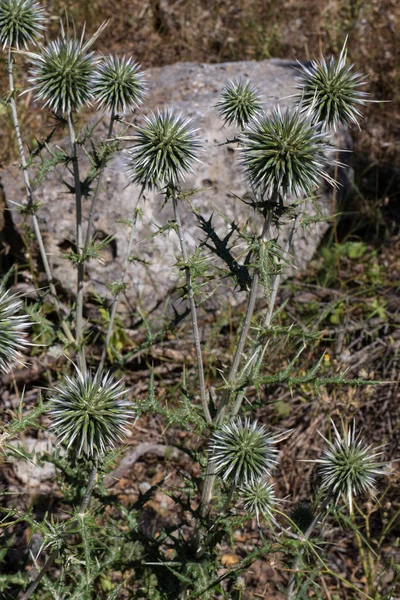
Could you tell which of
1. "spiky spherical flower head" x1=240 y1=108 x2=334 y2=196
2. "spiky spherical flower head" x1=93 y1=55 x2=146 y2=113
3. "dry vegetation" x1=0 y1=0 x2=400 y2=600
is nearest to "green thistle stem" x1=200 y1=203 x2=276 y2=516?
"spiky spherical flower head" x1=240 y1=108 x2=334 y2=196

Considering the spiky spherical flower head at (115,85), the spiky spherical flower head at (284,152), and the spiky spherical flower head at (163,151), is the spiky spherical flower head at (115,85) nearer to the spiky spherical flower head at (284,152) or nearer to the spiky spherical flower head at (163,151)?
the spiky spherical flower head at (163,151)

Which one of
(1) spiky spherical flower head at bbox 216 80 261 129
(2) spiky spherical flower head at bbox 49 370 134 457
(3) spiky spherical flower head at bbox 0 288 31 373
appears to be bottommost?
(2) spiky spherical flower head at bbox 49 370 134 457

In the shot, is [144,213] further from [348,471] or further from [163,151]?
[348,471]

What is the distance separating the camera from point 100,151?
9.50 ft

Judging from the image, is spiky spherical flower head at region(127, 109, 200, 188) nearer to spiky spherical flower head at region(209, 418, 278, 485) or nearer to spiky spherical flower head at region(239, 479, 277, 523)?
spiky spherical flower head at region(209, 418, 278, 485)

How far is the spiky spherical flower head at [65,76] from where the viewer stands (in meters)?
2.84

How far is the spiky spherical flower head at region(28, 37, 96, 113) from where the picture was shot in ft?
9.32

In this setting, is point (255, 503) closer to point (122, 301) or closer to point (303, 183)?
point (303, 183)

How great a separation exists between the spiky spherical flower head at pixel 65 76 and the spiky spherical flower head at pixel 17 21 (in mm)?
163

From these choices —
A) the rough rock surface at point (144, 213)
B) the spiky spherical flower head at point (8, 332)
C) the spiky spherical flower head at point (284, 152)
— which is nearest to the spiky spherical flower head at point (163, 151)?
the spiky spherical flower head at point (284, 152)

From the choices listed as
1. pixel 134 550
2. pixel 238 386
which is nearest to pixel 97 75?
pixel 238 386

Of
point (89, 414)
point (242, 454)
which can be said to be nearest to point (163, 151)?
point (89, 414)

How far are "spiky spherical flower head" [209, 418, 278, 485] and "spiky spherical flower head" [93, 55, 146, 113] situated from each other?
1522 millimetres

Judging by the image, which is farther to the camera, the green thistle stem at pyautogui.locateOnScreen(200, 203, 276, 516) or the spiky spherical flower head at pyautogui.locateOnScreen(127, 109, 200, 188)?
the spiky spherical flower head at pyautogui.locateOnScreen(127, 109, 200, 188)
